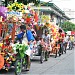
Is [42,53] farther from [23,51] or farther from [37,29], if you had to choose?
[23,51]

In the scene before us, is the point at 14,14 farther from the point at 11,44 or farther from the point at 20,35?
the point at 11,44

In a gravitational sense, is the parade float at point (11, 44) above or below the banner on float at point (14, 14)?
below

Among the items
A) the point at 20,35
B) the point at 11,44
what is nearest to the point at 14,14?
the point at 20,35

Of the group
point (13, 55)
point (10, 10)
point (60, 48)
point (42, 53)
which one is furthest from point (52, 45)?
point (13, 55)

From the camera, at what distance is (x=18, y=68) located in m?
12.6

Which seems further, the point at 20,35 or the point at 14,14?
the point at 14,14

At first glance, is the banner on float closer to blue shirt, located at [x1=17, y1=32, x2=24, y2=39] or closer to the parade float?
the parade float

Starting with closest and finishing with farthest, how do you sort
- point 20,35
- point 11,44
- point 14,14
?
point 11,44, point 20,35, point 14,14

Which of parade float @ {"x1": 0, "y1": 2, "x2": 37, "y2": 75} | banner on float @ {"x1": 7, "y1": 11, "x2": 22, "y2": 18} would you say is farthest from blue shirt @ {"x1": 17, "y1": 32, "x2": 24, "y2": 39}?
banner on float @ {"x1": 7, "y1": 11, "x2": 22, "y2": 18}

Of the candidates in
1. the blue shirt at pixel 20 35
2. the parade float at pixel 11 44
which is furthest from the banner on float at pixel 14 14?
the blue shirt at pixel 20 35

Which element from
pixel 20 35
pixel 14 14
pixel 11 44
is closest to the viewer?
pixel 11 44

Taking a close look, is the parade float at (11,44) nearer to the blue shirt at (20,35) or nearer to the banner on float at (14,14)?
the banner on float at (14,14)

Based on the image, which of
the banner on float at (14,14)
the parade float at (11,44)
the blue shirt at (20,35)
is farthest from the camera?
the banner on float at (14,14)

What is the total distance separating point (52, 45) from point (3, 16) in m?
8.63
